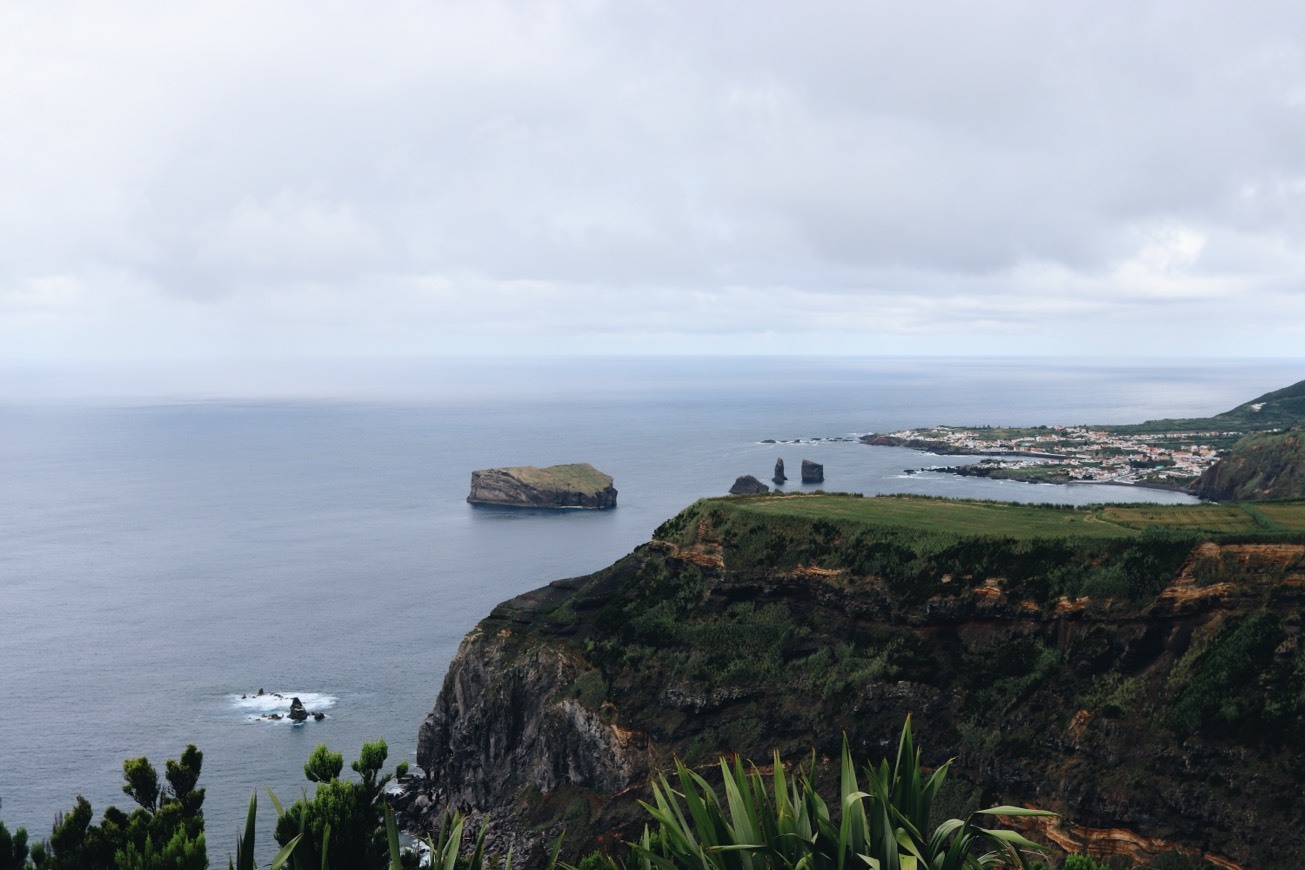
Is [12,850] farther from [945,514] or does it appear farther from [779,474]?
[779,474]

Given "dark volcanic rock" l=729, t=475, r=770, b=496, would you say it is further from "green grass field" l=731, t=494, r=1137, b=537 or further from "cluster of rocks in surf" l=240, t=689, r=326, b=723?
"cluster of rocks in surf" l=240, t=689, r=326, b=723

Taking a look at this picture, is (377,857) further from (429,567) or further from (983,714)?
(429,567)

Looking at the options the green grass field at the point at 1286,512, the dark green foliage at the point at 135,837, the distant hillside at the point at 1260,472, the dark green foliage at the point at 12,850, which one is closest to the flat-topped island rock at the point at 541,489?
the distant hillside at the point at 1260,472

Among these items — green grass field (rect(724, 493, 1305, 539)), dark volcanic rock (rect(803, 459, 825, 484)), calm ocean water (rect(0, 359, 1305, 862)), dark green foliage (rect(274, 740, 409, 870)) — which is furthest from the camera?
dark volcanic rock (rect(803, 459, 825, 484))

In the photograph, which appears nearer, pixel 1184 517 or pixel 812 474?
pixel 1184 517

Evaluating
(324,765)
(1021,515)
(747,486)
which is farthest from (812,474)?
(324,765)

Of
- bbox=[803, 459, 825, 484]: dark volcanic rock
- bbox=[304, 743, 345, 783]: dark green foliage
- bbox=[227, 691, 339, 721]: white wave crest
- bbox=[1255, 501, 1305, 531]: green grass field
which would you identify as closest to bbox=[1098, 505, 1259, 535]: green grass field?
bbox=[1255, 501, 1305, 531]: green grass field

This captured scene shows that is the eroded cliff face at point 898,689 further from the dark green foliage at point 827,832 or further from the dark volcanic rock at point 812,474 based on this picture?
Result: the dark volcanic rock at point 812,474
